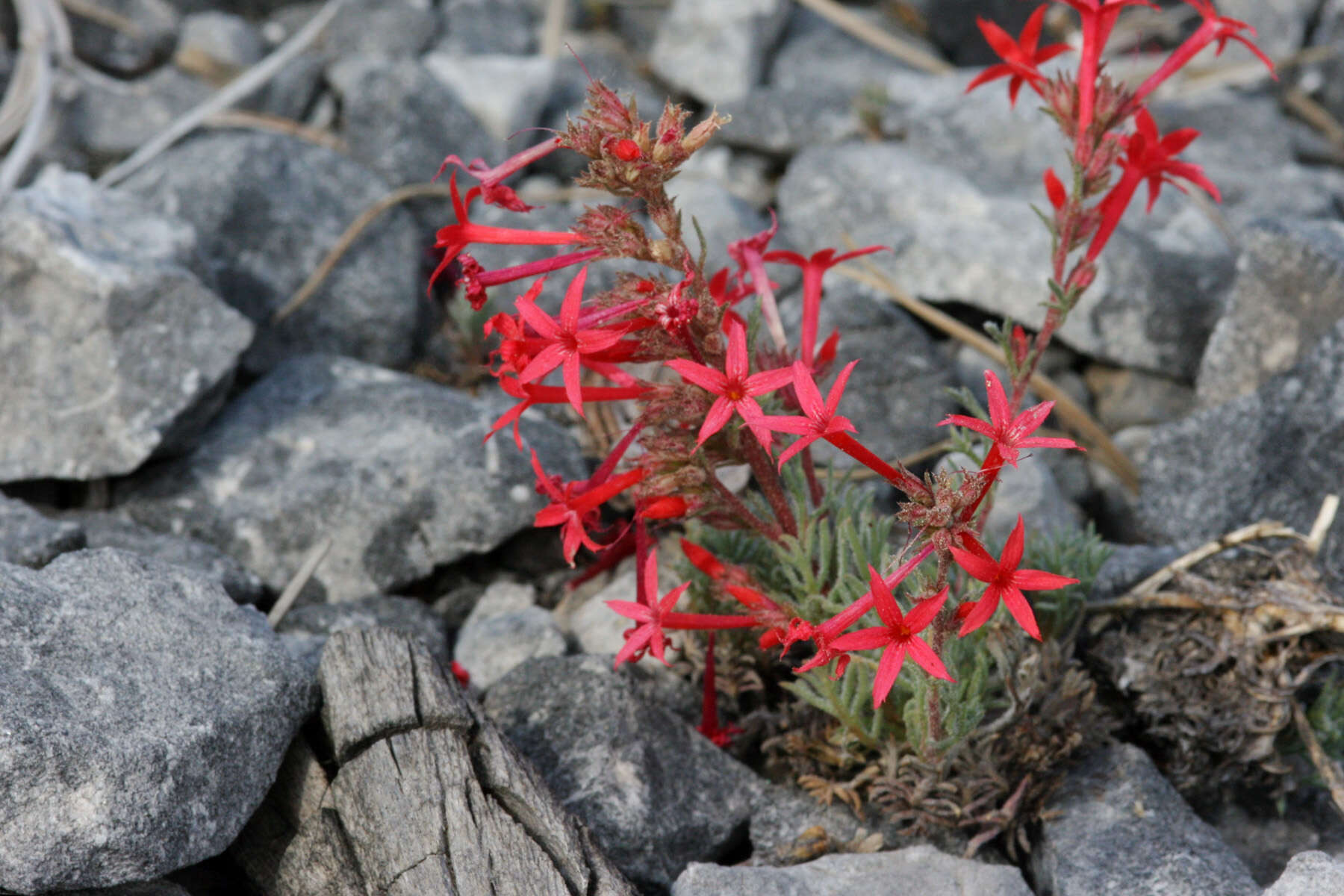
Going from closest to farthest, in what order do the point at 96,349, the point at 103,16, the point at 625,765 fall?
1. the point at 625,765
2. the point at 96,349
3. the point at 103,16

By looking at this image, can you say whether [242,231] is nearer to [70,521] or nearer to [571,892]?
[70,521]

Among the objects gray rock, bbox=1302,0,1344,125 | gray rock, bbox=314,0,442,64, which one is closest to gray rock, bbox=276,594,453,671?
gray rock, bbox=314,0,442,64

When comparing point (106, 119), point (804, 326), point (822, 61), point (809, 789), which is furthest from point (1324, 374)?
point (106, 119)

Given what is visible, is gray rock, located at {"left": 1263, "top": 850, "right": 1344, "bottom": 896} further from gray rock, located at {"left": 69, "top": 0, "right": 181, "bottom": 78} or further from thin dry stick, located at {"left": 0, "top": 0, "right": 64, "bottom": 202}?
gray rock, located at {"left": 69, "top": 0, "right": 181, "bottom": 78}

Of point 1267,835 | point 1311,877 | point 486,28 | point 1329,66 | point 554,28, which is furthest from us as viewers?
point 554,28

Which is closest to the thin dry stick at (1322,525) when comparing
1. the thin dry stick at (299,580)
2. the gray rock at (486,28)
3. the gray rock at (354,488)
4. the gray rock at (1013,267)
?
the gray rock at (1013,267)

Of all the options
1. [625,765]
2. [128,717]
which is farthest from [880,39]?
[128,717]

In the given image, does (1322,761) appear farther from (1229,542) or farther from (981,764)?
(981,764)
